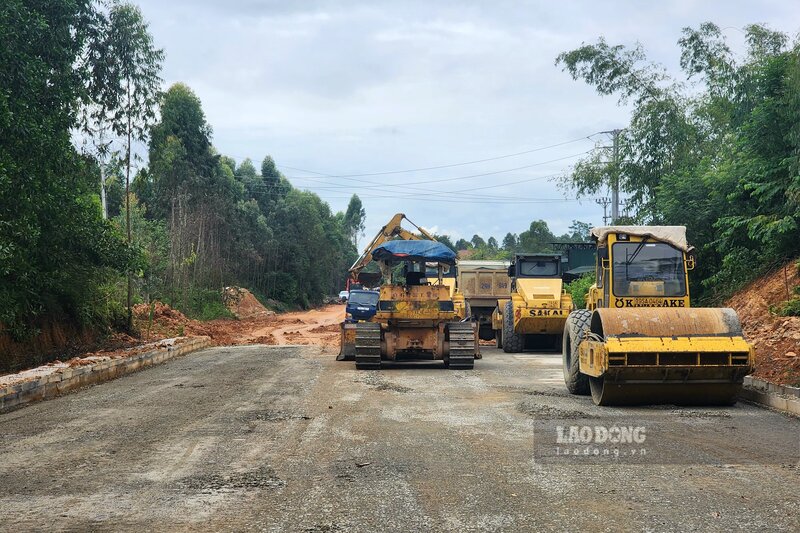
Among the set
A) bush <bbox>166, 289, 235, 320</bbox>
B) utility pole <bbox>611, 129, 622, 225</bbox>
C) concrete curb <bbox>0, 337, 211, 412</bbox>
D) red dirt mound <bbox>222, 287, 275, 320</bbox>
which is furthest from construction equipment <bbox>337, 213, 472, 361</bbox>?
red dirt mound <bbox>222, 287, 275, 320</bbox>

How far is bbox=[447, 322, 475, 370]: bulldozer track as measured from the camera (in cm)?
1728

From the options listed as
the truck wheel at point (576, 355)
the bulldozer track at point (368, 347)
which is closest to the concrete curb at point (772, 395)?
the truck wheel at point (576, 355)

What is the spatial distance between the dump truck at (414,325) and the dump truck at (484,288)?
9652 millimetres

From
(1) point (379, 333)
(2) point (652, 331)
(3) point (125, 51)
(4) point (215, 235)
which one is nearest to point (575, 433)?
(2) point (652, 331)

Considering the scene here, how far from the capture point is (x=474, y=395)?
484 inches

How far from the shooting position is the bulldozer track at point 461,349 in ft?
56.7

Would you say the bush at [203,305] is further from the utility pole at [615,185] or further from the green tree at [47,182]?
the utility pole at [615,185]

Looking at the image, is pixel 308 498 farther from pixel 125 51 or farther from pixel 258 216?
pixel 258 216

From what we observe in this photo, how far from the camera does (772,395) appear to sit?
10.9 m

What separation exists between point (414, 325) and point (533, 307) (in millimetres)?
6028

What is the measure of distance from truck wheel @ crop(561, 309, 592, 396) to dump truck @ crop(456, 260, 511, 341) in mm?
14518

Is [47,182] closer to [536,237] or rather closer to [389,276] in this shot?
[389,276]

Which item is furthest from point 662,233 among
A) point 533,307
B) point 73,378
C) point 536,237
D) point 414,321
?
point 536,237

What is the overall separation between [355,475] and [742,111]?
21655 mm
